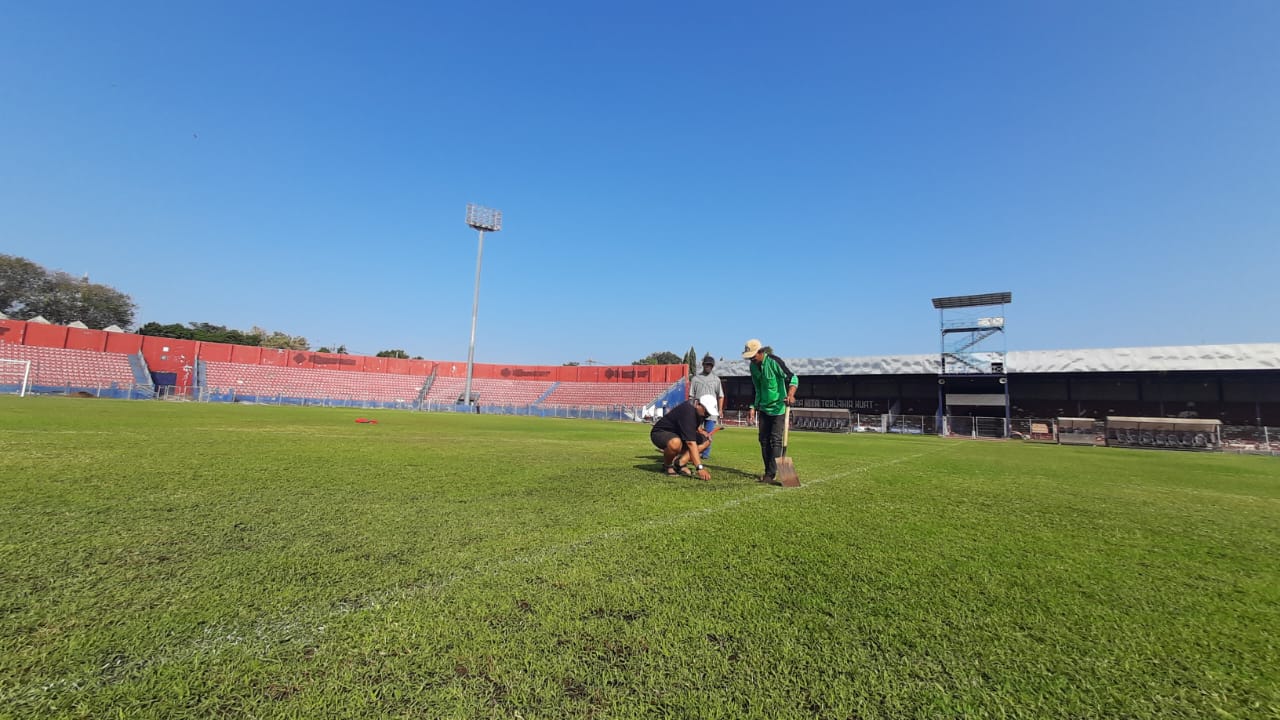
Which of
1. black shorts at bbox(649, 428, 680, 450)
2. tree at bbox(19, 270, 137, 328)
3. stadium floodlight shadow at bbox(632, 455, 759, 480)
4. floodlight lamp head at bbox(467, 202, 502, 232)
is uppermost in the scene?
floodlight lamp head at bbox(467, 202, 502, 232)

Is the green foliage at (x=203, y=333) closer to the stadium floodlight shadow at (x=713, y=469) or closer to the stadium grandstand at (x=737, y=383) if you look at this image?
the stadium grandstand at (x=737, y=383)

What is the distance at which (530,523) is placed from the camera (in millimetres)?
3607

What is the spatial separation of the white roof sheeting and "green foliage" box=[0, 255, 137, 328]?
3494 inches

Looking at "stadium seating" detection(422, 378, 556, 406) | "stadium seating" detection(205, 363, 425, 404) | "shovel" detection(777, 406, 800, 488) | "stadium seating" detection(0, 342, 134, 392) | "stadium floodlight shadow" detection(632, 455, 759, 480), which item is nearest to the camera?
"shovel" detection(777, 406, 800, 488)

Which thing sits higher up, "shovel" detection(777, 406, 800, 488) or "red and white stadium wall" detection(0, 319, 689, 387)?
"red and white stadium wall" detection(0, 319, 689, 387)

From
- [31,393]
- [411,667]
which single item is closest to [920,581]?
[411,667]

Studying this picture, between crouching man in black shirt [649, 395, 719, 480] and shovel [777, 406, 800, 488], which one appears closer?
shovel [777, 406, 800, 488]

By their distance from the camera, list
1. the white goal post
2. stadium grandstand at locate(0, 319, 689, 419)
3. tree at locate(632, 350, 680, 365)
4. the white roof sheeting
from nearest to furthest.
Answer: the white roof sheeting → the white goal post → stadium grandstand at locate(0, 319, 689, 419) → tree at locate(632, 350, 680, 365)

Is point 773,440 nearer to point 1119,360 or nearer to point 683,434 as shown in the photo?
point 683,434

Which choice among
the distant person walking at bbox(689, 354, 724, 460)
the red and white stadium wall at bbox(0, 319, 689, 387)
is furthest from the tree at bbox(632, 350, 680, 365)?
the distant person walking at bbox(689, 354, 724, 460)

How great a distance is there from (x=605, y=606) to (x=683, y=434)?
13.8 feet

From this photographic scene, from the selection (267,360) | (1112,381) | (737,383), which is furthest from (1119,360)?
(267,360)

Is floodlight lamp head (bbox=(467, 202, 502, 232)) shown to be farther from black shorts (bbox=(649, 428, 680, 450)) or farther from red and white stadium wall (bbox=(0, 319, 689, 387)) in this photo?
black shorts (bbox=(649, 428, 680, 450))

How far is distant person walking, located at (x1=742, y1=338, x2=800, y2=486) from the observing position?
600 centimetres
